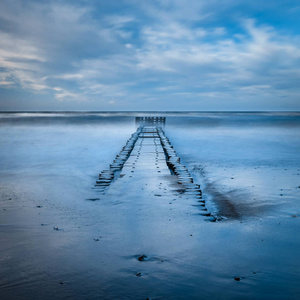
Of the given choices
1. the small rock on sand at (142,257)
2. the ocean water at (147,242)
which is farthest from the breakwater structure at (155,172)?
the small rock on sand at (142,257)

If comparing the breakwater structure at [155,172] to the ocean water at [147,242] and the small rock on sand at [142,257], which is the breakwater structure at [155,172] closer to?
the ocean water at [147,242]

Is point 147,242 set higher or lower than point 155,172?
lower

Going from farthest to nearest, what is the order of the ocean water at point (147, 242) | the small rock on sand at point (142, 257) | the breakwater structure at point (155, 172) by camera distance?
the breakwater structure at point (155, 172) → the small rock on sand at point (142, 257) → the ocean water at point (147, 242)

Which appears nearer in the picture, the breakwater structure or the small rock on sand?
the small rock on sand

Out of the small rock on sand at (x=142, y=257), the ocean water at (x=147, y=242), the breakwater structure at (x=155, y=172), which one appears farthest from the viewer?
the breakwater structure at (x=155, y=172)

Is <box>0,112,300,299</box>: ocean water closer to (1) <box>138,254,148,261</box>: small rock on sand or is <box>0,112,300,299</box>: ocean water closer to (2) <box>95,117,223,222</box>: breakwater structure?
(1) <box>138,254,148,261</box>: small rock on sand

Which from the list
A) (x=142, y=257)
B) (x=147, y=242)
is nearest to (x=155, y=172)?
(x=147, y=242)

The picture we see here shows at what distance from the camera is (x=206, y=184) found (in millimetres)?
7098

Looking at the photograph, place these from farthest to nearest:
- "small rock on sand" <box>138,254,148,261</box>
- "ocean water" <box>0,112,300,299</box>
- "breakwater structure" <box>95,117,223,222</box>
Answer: "breakwater structure" <box>95,117,223,222</box>, "small rock on sand" <box>138,254,148,261</box>, "ocean water" <box>0,112,300,299</box>

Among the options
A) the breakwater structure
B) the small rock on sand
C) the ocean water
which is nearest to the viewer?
the ocean water

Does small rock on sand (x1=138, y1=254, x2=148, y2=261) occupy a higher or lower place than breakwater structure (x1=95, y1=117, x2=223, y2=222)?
lower

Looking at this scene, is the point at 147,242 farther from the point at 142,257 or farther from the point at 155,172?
the point at 155,172

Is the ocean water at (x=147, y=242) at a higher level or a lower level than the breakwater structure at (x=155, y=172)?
lower

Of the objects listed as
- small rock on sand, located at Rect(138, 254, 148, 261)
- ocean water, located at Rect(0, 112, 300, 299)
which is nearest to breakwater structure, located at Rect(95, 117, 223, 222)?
ocean water, located at Rect(0, 112, 300, 299)
